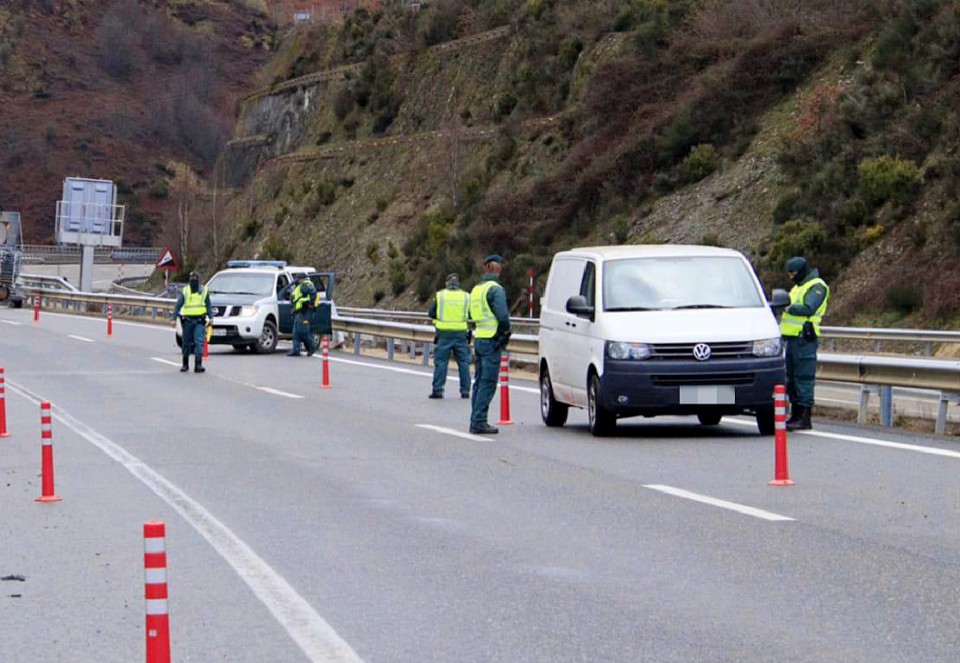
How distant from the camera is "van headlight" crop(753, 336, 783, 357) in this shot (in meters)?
15.8

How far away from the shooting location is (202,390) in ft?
80.3

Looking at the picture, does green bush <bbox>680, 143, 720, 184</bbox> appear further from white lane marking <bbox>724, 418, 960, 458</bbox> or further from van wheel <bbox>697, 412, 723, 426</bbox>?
white lane marking <bbox>724, 418, 960, 458</bbox>

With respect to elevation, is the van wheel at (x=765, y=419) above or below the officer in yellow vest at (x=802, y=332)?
below

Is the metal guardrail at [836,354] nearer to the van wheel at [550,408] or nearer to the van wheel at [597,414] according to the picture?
the van wheel at [550,408]

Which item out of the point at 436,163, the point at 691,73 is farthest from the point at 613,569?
the point at 436,163

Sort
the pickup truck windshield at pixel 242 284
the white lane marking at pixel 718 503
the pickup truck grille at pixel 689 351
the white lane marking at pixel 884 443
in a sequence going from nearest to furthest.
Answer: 1. the white lane marking at pixel 718 503
2. the white lane marking at pixel 884 443
3. the pickup truck grille at pixel 689 351
4. the pickup truck windshield at pixel 242 284

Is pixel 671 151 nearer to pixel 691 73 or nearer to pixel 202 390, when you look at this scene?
pixel 691 73

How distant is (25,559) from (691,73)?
4689 centimetres

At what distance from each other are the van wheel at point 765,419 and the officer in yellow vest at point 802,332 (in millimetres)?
695

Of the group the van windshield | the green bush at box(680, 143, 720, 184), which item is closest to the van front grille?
the van windshield

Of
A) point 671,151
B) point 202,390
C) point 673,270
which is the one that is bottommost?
point 202,390

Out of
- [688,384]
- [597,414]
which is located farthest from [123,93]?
[688,384]

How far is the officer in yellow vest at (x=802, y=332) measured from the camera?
16344mm

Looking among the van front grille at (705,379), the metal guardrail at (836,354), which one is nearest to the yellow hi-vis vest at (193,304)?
the metal guardrail at (836,354)
